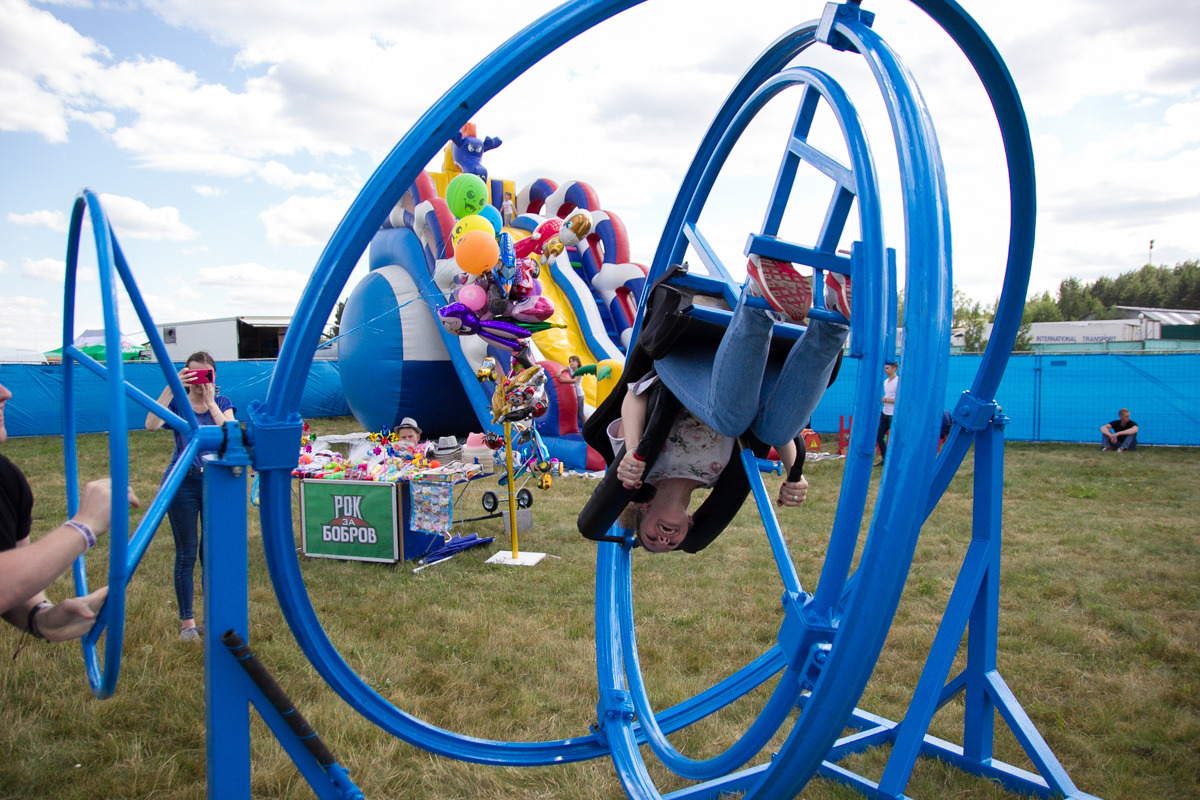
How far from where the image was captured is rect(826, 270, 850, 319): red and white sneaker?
166 cm

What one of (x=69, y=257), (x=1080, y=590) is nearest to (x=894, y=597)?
(x=69, y=257)

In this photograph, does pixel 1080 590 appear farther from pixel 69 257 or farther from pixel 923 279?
pixel 69 257

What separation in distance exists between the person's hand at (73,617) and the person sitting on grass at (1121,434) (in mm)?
15006

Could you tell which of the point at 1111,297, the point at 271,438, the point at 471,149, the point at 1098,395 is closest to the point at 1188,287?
the point at 1111,297

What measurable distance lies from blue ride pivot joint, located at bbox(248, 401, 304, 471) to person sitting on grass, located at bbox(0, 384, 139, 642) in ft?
0.97

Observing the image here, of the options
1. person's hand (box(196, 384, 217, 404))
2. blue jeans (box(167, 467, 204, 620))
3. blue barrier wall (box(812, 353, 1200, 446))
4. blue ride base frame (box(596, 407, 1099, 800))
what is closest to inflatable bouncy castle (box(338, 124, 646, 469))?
person's hand (box(196, 384, 217, 404))

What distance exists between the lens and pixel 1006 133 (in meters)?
2.31

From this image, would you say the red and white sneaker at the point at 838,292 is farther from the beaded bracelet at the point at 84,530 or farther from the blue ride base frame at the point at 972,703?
the beaded bracelet at the point at 84,530

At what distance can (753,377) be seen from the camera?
6.23 feet

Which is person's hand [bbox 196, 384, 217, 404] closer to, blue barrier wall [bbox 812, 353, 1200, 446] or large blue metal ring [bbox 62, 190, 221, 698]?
large blue metal ring [bbox 62, 190, 221, 698]

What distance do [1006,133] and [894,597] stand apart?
5.68 ft

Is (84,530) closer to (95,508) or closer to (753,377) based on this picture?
(95,508)

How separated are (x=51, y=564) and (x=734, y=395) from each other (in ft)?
5.41

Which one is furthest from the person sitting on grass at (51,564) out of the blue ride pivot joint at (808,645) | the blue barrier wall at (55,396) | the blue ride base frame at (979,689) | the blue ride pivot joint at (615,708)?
the blue barrier wall at (55,396)
